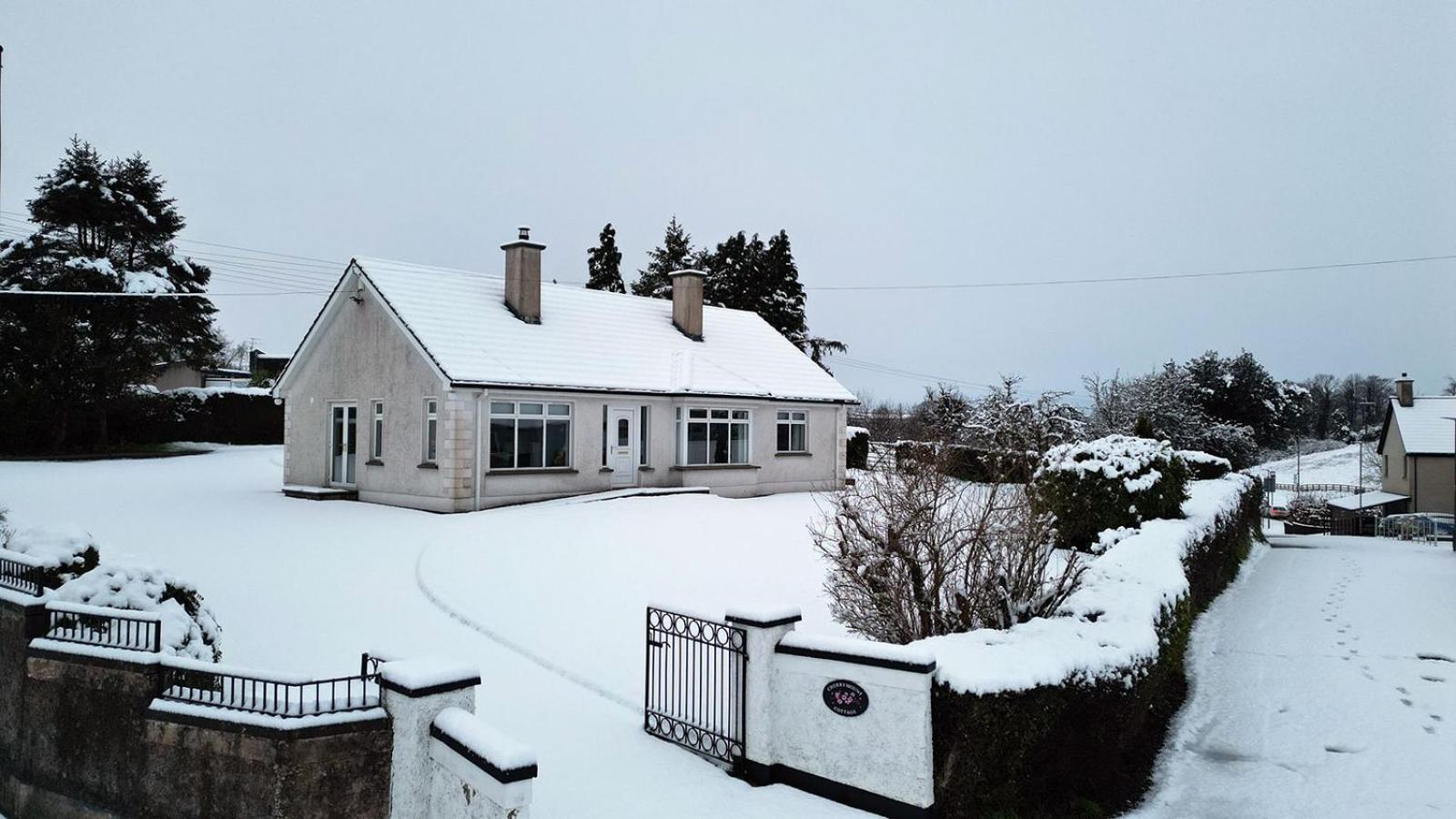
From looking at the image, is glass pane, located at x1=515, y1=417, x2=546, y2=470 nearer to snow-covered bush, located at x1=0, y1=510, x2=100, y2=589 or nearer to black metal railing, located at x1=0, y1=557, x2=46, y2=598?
snow-covered bush, located at x1=0, y1=510, x2=100, y2=589

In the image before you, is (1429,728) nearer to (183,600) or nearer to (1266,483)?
(183,600)

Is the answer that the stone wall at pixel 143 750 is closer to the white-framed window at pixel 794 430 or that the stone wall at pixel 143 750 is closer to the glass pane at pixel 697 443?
the glass pane at pixel 697 443

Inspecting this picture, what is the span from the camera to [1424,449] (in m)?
40.9

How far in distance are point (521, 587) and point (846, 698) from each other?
7.16 m

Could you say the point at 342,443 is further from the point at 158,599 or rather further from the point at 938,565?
the point at 938,565

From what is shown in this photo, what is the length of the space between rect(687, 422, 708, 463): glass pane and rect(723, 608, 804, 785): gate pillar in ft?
58.1

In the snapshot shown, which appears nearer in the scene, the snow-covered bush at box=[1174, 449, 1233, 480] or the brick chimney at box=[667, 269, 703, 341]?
the snow-covered bush at box=[1174, 449, 1233, 480]

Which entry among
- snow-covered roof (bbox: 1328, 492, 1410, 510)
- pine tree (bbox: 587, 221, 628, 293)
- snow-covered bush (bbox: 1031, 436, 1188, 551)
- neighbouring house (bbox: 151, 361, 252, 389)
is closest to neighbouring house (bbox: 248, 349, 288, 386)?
neighbouring house (bbox: 151, 361, 252, 389)

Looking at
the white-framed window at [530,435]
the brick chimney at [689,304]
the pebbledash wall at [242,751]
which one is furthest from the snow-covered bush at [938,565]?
the brick chimney at [689,304]

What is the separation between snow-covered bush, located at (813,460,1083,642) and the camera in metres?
8.66

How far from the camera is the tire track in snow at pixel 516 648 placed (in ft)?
27.6

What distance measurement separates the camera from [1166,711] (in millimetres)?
9008

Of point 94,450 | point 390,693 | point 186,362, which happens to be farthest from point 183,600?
point 186,362

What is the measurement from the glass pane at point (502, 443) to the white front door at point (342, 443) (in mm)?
4917
